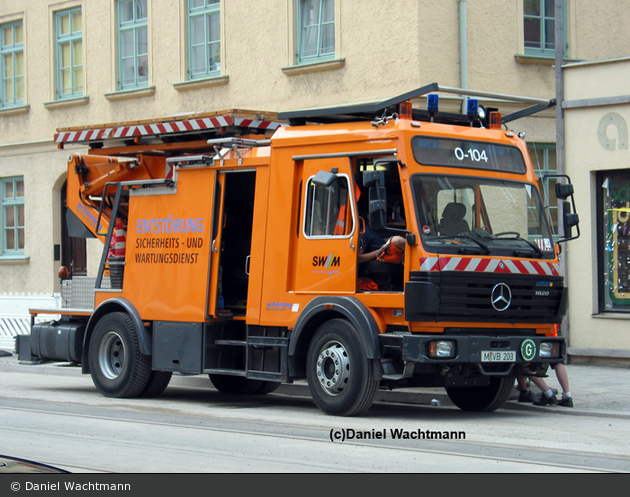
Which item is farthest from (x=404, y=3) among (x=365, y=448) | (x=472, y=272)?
(x=365, y=448)

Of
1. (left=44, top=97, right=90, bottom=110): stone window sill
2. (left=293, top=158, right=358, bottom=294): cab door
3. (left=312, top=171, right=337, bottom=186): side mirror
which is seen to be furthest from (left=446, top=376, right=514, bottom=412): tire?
(left=44, top=97, right=90, bottom=110): stone window sill

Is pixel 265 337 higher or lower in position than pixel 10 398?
higher

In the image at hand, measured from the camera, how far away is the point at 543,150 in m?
18.4

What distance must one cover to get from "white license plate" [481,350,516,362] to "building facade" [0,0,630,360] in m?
8.06

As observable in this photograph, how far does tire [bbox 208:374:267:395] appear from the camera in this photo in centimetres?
1368

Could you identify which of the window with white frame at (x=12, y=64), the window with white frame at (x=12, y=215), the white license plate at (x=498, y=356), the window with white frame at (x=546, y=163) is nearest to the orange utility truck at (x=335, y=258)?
the white license plate at (x=498, y=356)

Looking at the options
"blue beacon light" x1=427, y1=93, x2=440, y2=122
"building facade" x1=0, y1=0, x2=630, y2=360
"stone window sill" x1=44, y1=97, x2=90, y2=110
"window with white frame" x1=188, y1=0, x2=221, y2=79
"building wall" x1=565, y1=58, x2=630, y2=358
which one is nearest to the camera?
"blue beacon light" x1=427, y1=93, x2=440, y2=122

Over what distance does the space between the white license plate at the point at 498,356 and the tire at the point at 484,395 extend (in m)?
0.72

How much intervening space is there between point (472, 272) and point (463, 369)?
1.07 m

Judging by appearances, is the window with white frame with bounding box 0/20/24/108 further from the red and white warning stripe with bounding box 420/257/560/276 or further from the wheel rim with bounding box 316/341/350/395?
the red and white warning stripe with bounding box 420/257/560/276

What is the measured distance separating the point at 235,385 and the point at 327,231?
3725 millimetres

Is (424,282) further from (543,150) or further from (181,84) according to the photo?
(181,84)

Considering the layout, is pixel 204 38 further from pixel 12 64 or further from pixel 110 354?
pixel 110 354

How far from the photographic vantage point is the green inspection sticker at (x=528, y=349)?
10.5m
